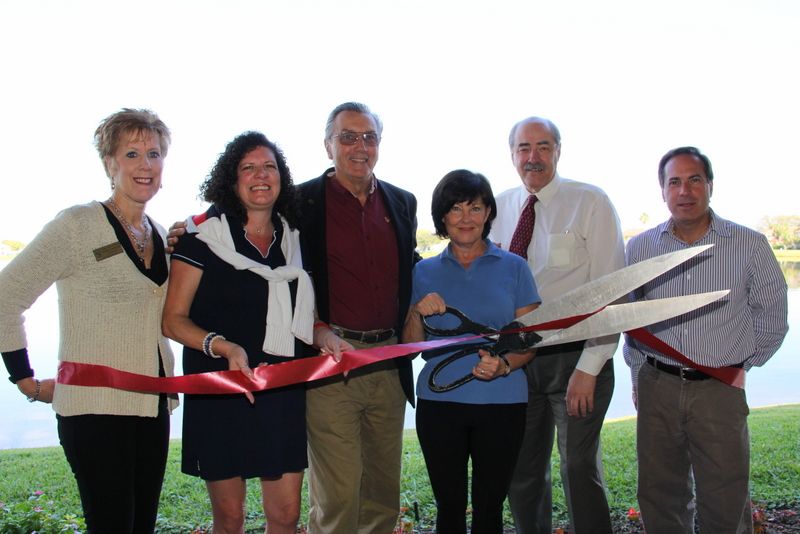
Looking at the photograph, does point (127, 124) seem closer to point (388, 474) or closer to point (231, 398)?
point (231, 398)

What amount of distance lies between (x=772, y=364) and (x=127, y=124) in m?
17.5

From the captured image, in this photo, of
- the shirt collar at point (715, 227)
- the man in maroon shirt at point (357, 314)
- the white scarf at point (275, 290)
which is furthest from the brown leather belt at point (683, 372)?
the white scarf at point (275, 290)

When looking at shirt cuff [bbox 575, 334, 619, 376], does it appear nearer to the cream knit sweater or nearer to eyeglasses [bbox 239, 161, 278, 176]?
eyeglasses [bbox 239, 161, 278, 176]

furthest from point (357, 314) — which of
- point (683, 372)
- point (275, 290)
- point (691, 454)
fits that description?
point (691, 454)

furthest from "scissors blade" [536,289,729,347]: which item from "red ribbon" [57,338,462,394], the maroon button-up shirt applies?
the maroon button-up shirt

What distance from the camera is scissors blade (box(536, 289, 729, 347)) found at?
9.13 ft

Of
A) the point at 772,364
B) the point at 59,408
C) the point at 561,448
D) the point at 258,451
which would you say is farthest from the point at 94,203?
the point at 772,364

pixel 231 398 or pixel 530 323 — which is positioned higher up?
pixel 530 323

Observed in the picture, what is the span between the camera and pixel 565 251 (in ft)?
11.8

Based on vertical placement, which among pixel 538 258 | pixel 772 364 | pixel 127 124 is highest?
pixel 127 124

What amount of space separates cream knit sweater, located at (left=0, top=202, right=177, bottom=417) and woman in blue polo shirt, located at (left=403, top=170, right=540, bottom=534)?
115 centimetres

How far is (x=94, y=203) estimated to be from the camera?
2.73 metres

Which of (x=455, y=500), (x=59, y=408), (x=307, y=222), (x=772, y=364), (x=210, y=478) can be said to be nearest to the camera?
(x=59, y=408)

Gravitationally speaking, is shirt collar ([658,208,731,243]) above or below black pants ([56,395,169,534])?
above
